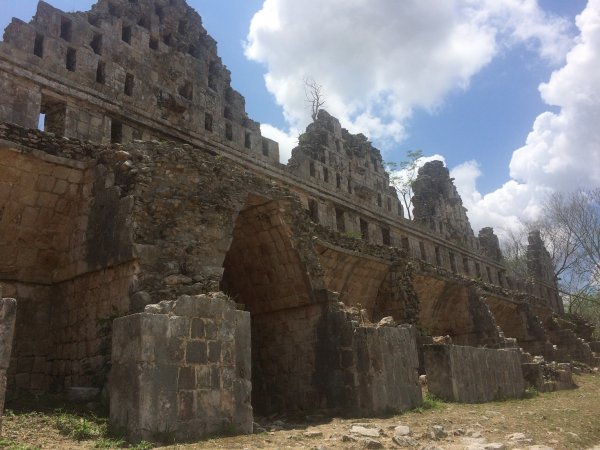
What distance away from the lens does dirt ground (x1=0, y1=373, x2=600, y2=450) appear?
5.94 m

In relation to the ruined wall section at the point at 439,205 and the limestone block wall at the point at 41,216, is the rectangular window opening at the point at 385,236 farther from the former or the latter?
the limestone block wall at the point at 41,216

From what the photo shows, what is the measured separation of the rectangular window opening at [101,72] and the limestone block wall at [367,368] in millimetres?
15348

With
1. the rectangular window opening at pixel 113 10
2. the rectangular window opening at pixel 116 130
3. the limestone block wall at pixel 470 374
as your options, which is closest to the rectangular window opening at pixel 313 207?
the rectangular window opening at pixel 116 130

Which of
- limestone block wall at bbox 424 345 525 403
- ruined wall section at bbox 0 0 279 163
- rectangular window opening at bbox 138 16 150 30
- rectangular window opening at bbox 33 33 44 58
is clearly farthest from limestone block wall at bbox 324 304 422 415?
rectangular window opening at bbox 138 16 150 30

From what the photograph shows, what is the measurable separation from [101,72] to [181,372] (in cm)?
1771

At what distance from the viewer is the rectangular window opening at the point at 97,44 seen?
21.6m

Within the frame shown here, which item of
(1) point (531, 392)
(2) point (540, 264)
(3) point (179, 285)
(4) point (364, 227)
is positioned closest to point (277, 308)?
(3) point (179, 285)

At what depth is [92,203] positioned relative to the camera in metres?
8.61

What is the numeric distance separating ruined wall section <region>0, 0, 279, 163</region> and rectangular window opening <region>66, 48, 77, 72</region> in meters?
0.04

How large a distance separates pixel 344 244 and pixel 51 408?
9.87 meters

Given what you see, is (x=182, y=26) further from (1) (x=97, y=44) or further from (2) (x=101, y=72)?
(2) (x=101, y=72)

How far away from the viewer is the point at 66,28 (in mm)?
20609

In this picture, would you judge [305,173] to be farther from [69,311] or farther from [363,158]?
[69,311]

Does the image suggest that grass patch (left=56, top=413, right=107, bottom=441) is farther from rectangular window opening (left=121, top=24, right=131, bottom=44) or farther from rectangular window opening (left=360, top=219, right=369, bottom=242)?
rectangular window opening (left=360, top=219, right=369, bottom=242)
